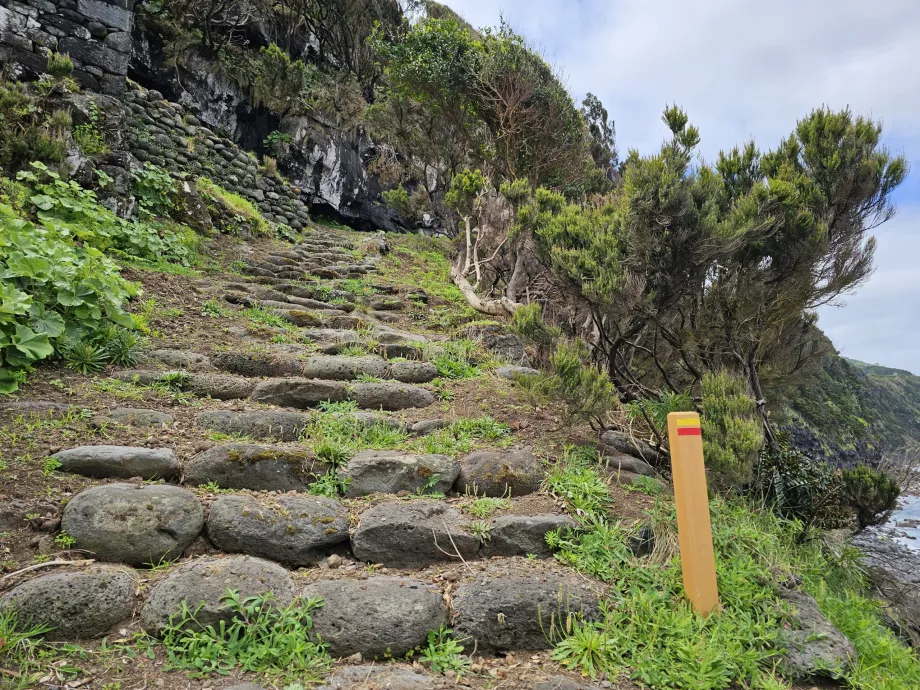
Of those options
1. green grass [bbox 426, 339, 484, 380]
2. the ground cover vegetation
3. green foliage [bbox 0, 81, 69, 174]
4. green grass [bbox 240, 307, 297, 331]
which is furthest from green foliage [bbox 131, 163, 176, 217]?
green grass [bbox 426, 339, 484, 380]

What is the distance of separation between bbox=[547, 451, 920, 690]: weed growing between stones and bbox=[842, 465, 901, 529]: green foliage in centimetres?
69

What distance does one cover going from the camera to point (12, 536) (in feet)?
7.32

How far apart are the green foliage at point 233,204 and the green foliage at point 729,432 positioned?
31.0ft

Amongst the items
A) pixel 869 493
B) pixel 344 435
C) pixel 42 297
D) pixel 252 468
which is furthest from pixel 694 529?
pixel 42 297

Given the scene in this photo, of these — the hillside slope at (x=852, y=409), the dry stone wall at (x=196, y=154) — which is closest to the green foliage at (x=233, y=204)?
the dry stone wall at (x=196, y=154)

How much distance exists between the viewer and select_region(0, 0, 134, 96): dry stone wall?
7.00 m

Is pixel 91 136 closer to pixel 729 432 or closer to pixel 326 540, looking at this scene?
pixel 326 540

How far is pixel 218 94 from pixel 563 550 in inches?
603

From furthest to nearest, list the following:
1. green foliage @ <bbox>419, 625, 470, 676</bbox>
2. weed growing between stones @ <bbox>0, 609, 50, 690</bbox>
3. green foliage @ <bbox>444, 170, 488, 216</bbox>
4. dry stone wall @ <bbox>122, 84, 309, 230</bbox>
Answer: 1. dry stone wall @ <bbox>122, 84, 309, 230</bbox>
2. green foliage @ <bbox>444, 170, 488, 216</bbox>
3. green foliage @ <bbox>419, 625, 470, 676</bbox>
4. weed growing between stones @ <bbox>0, 609, 50, 690</bbox>

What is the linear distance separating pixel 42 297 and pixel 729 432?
4.89 metres

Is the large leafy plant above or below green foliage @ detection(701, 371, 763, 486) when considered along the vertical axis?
above

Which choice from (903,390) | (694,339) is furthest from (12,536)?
(903,390)

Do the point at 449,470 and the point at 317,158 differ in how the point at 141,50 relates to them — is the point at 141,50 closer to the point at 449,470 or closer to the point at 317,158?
the point at 317,158

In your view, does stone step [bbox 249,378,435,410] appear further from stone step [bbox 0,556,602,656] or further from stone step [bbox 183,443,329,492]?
stone step [bbox 0,556,602,656]
